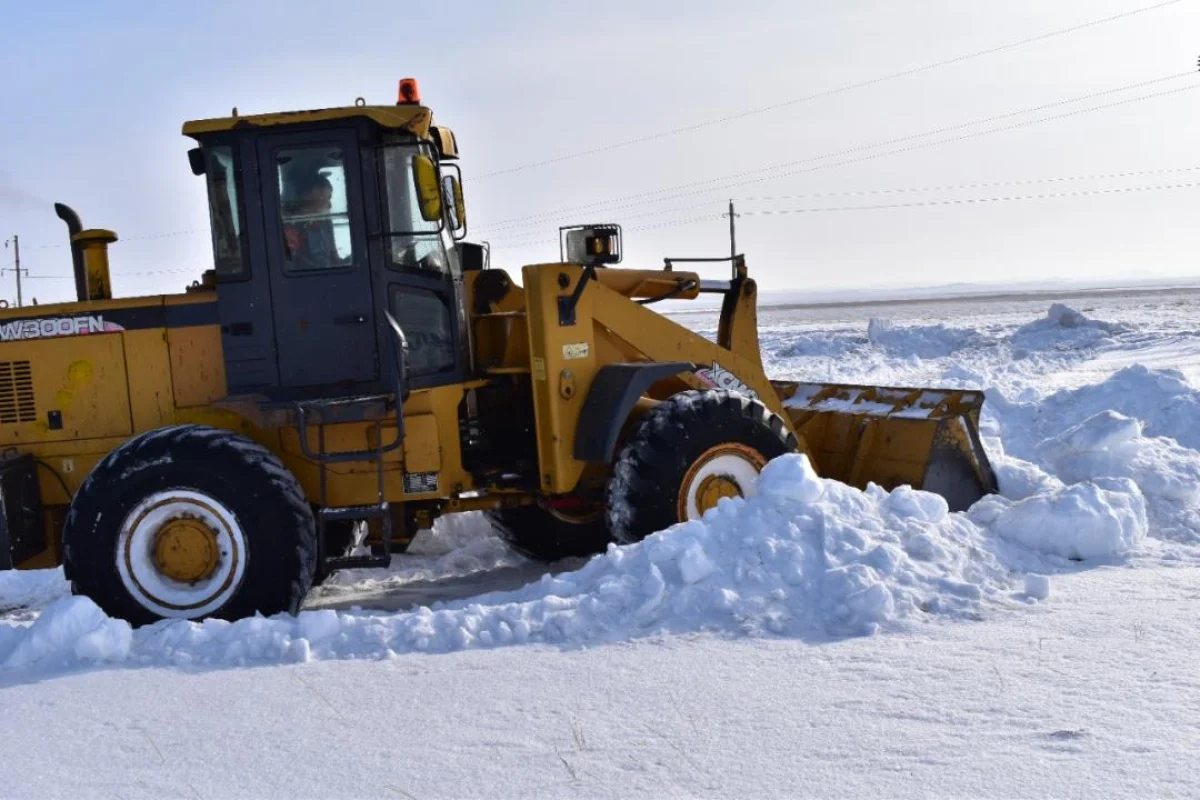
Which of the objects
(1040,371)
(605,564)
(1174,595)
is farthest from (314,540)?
(1040,371)

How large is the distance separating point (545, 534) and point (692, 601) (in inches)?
107

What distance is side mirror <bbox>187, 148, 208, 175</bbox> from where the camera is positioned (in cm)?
608

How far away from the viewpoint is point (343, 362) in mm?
6180

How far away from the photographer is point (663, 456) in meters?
6.55

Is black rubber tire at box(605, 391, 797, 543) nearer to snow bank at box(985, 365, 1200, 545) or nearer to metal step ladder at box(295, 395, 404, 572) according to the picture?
metal step ladder at box(295, 395, 404, 572)

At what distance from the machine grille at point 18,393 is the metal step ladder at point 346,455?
1.59m

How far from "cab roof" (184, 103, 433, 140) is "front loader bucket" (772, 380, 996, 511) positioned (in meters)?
3.46

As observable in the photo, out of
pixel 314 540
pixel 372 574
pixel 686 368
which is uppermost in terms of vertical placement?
pixel 686 368

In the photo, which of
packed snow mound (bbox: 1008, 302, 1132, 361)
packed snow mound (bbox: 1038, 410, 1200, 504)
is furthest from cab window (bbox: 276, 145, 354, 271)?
packed snow mound (bbox: 1008, 302, 1132, 361)

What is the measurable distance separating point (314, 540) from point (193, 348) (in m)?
1.32

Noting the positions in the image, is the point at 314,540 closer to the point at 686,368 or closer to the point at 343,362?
the point at 343,362

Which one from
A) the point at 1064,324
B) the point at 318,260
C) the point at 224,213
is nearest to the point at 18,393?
the point at 224,213

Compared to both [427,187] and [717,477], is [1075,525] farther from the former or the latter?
[427,187]

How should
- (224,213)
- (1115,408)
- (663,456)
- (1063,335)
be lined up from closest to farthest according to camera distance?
(224,213) → (663,456) → (1115,408) → (1063,335)
